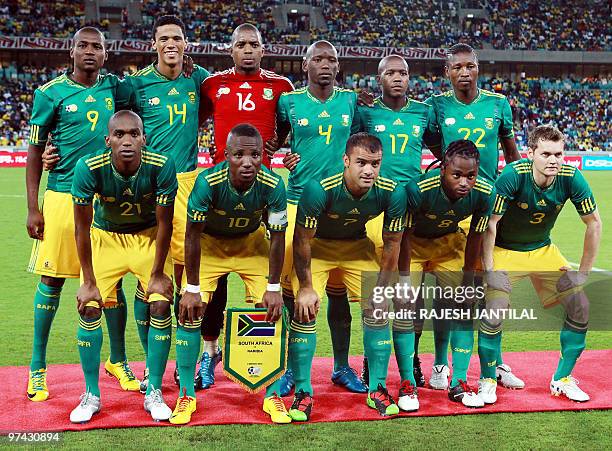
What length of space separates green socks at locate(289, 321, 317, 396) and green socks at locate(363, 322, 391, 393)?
0.37m

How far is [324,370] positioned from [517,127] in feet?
110

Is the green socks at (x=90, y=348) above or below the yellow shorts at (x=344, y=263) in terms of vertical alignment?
below

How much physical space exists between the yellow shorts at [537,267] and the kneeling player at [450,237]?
269 millimetres

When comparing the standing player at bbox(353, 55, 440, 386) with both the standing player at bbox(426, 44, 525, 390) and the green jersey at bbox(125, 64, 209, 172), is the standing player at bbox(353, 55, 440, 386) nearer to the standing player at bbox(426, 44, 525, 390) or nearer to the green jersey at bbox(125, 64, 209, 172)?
the standing player at bbox(426, 44, 525, 390)

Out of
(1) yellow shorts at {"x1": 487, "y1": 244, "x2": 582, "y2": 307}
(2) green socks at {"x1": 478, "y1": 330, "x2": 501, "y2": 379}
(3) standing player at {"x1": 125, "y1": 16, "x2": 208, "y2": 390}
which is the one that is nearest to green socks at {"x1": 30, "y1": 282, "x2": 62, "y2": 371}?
(3) standing player at {"x1": 125, "y1": 16, "x2": 208, "y2": 390}

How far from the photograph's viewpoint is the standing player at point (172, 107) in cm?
575

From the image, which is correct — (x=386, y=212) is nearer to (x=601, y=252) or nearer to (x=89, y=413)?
(x=89, y=413)

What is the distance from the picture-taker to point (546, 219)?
5574mm

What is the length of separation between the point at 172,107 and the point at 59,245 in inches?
50.7

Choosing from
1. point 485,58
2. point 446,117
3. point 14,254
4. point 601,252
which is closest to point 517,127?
point 485,58

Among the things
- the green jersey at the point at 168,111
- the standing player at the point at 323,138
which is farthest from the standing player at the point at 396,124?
the green jersey at the point at 168,111

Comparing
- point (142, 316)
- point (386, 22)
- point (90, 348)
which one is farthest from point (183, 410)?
Result: point (386, 22)

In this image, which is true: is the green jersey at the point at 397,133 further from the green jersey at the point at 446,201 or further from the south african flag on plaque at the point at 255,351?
the south african flag on plaque at the point at 255,351

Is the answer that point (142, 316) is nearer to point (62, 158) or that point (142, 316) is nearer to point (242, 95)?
point (62, 158)
